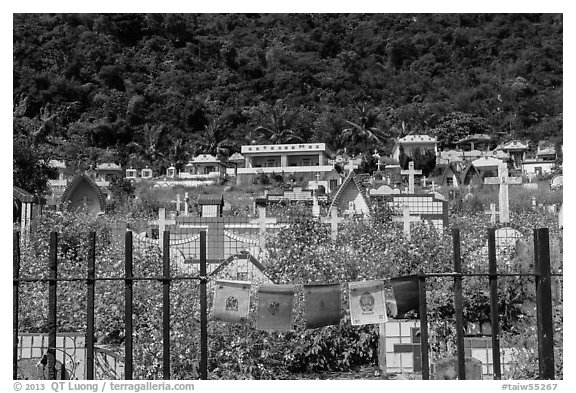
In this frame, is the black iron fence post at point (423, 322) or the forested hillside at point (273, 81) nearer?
the black iron fence post at point (423, 322)

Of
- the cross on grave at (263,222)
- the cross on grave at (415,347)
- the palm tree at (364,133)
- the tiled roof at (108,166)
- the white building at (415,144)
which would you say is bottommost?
the cross on grave at (415,347)

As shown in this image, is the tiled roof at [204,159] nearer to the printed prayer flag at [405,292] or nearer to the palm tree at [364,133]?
the palm tree at [364,133]

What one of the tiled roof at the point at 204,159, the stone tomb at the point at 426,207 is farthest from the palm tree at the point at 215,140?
the stone tomb at the point at 426,207

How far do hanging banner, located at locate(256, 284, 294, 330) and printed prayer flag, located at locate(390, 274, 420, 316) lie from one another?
0.74m

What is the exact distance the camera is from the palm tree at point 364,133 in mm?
39969

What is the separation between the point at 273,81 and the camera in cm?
4912

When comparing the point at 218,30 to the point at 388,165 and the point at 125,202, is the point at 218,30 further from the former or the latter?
the point at 125,202

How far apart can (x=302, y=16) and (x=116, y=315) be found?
49.4 meters

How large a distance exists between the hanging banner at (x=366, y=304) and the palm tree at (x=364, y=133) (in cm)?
3445

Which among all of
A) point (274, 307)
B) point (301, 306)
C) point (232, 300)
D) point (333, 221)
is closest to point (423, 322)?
point (274, 307)

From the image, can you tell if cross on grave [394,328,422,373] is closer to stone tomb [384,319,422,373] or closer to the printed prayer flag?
stone tomb [384,319,422,373]

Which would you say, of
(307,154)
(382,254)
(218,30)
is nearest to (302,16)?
(218,30)

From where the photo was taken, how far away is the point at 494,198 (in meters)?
25.3

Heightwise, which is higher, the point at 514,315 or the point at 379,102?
the point at 379,102
